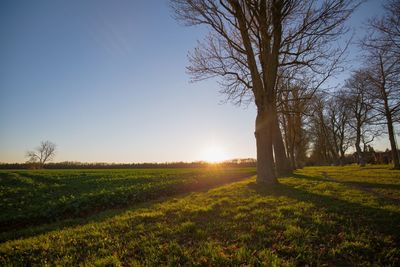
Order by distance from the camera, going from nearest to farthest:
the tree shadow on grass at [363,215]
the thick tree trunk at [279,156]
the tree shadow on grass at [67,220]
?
1. the tree shadow on grass at [363,215]
2. the tree shadow on grass at [67,220]
3. the thick tree trunk at [279,156]

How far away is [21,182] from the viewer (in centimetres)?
2061

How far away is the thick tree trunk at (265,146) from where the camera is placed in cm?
1445

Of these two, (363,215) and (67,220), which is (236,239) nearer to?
(363,215)

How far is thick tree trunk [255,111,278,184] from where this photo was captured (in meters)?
14.4

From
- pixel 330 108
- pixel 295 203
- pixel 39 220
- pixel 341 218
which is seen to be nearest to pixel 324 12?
pixel 295 203

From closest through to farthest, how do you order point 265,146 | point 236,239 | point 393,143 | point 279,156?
1. point 236,239
2. point 265,146
3. point 279,156
4. point 393,143

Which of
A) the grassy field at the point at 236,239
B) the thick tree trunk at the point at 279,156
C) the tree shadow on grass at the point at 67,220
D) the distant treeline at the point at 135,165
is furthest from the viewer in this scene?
the distant treeline at the point at 135,165

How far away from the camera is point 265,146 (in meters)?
14.5

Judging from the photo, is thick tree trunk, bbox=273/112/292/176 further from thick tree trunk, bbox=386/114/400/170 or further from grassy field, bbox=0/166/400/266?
grassy field, bbox=0/166/400/266

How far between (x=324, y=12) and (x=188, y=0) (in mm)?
7705

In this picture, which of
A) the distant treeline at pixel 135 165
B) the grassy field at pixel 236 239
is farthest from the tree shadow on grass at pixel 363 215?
the distant treeline at pixel 135 165

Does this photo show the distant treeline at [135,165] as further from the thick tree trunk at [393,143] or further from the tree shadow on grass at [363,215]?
the tree shadow on grass at [363,215]

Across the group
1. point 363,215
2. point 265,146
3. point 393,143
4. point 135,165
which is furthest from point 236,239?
point 135,165

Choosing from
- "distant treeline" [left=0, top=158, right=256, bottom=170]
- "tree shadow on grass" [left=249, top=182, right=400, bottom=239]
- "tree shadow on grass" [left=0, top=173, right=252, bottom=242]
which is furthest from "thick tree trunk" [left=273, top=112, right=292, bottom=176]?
"distant treeline" [left=0, top=158, right=256, bottom=170]
